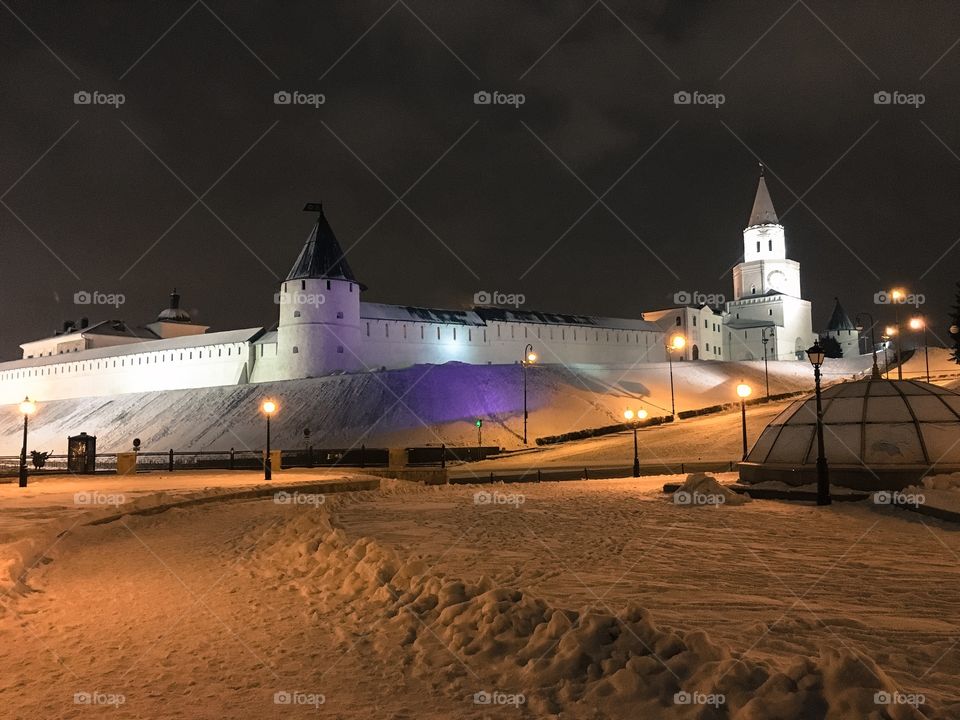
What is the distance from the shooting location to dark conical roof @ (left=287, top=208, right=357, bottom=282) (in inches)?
2625

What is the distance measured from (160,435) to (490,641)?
5996 cm

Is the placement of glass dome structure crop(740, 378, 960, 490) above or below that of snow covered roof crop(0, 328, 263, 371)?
below

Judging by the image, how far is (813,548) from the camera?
10570 mm

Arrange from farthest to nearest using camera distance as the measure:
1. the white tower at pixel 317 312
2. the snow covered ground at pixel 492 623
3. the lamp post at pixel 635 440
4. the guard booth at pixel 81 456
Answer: the white tower at pixel 317 312
the guard booth at pixel 81 456
the lamp post at pixel 635 440
the snow covered ground at pixel 492 623
